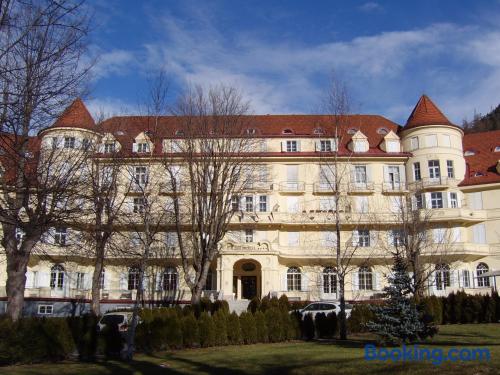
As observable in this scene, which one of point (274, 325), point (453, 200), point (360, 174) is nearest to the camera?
point (274, 325)

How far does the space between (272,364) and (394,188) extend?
3377 centimetres

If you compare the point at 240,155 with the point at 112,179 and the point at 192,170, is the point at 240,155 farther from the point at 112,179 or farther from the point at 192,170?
the point at 112,179

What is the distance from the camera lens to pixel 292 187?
4525 cm

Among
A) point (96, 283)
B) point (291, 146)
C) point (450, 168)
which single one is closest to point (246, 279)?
point (291, 146)

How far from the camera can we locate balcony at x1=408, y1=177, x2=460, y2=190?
142 feet

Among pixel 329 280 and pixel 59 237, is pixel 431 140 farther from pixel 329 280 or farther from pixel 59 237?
pixel 59 237

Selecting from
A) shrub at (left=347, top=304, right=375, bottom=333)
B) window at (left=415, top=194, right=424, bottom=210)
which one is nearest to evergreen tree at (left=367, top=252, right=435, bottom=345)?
shrub at (left=347, top=304, right=375, bottom=333)

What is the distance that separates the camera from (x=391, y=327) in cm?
1650

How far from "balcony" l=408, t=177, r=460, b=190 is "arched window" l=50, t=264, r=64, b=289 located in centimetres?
3047

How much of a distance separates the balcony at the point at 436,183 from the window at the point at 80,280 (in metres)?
28.8

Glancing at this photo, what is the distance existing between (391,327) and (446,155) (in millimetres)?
31175

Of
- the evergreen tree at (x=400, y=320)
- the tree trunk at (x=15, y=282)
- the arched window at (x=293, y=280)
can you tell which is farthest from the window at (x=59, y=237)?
the arched window at (x=293, y=280)

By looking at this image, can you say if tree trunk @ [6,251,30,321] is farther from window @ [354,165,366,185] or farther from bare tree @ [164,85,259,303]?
window @ [354,165,366,185]

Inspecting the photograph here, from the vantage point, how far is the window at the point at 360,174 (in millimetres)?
45531
